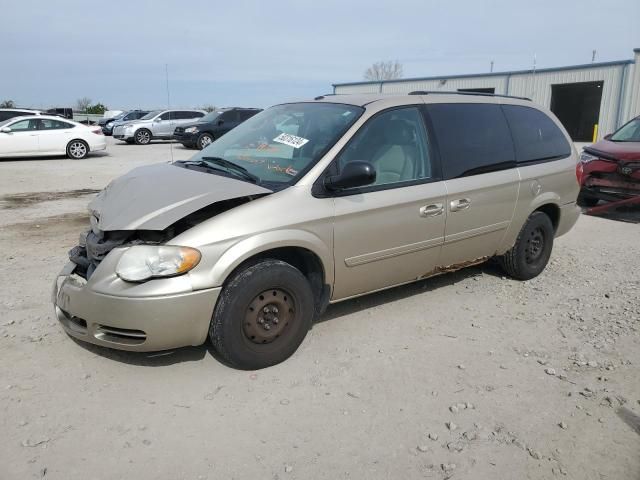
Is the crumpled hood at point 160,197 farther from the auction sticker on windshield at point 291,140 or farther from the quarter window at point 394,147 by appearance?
the quarter window at point 394,147

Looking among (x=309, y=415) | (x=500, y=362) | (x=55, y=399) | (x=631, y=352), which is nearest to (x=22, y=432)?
(x=55, y=399)

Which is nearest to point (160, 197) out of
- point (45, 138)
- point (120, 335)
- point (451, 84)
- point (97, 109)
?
point (120, 335)

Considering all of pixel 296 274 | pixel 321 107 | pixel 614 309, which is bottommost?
pixel 614 309

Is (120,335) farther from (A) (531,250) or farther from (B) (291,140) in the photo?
(A) (531,250)

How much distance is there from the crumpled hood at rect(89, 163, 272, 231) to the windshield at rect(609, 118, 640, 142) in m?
8.14

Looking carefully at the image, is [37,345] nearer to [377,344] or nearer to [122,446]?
[122,446]

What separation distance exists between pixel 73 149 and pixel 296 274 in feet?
53.2

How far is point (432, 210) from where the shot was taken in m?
4.18

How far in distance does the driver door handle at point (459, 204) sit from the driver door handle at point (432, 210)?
4.8 inches

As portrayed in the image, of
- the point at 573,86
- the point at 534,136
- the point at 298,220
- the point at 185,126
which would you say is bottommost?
the point at 185,126

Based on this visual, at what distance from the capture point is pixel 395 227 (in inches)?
157

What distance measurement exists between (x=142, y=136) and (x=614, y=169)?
824 inches

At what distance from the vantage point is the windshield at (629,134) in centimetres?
920

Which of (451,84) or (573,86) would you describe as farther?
(451,84)
